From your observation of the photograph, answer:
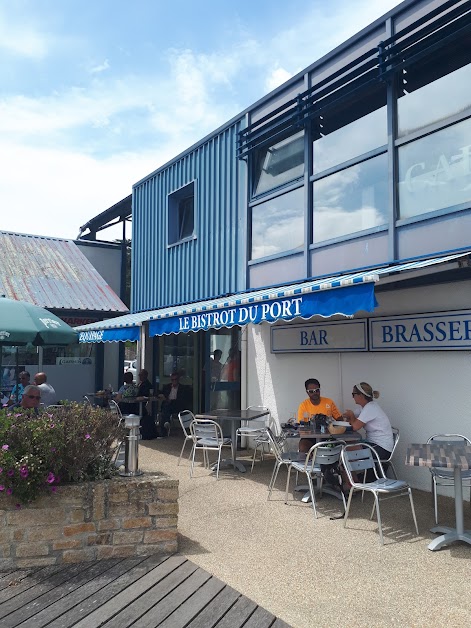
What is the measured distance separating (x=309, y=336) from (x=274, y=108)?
4095 mm

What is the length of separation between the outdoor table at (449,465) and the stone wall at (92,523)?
2.19m

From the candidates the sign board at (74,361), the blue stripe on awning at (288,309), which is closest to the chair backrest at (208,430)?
the blue stripe on awning at (288,309)

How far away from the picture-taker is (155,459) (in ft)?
28.7

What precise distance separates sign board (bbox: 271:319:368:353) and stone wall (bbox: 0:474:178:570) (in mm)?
4064

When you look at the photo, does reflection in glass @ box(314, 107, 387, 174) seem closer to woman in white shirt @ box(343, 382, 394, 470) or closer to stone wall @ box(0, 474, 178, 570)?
woman in white shirt @ box(343, 382, 394, 470)

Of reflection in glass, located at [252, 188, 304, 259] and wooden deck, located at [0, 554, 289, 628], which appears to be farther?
reflection in glass, located at [252, 188, 304, 259]

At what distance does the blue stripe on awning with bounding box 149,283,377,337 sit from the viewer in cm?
555

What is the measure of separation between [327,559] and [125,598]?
1712 mm

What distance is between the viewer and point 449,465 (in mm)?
4648

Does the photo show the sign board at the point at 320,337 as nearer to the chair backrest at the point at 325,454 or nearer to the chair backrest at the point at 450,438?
the chair backrest at the point at 450,438

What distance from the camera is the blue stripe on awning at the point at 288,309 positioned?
18.2ft

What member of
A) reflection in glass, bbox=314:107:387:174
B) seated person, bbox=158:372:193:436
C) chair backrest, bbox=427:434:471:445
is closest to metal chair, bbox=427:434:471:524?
chair backrest, bbox=427:434:471:445

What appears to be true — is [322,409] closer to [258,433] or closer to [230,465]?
[230,465]

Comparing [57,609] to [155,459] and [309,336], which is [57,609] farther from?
[309,336]
